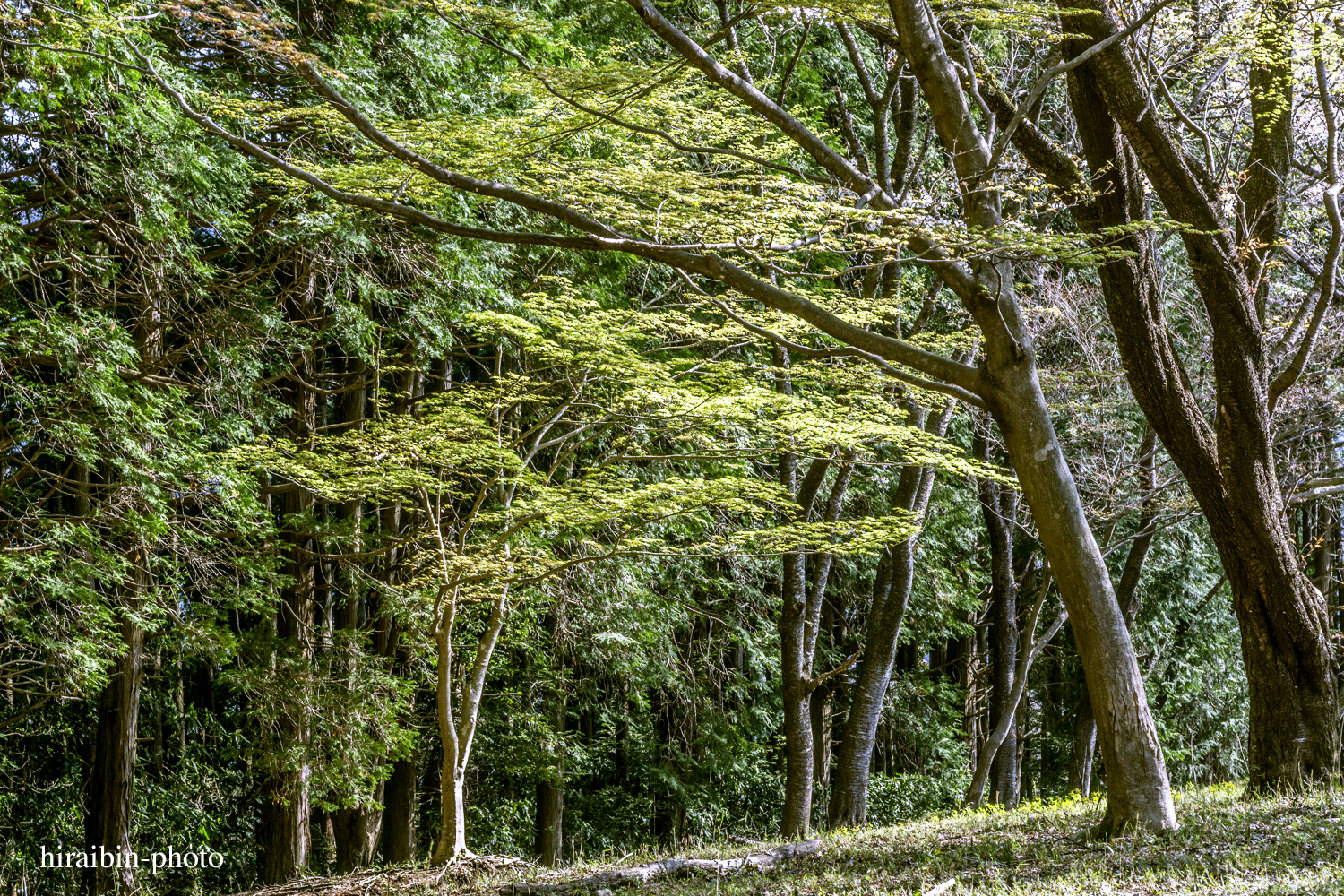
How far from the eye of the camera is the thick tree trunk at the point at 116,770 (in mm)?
9156

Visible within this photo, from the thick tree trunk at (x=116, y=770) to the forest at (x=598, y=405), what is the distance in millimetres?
53

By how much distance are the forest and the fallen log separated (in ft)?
0.21

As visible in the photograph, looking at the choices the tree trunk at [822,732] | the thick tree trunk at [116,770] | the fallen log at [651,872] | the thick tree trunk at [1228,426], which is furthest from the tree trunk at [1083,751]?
the thick tree trunk at [116,770]

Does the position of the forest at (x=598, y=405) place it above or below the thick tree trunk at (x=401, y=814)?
above

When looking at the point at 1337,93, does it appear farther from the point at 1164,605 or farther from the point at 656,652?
Answer: the point at 1164,605

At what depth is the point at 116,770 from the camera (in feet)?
30.8

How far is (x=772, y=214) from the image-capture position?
6.25 m

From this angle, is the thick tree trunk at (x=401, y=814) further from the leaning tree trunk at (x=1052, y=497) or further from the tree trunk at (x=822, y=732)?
the leaning tree trunk at (x=1052, y=497)

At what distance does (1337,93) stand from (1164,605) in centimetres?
1206

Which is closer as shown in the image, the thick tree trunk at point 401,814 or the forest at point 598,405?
the forest at point 598,405

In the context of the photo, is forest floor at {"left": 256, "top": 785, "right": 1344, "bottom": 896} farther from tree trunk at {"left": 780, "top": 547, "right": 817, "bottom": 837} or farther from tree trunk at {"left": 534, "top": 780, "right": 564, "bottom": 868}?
tree trunk at {"left": 534, "top": 780, "right": 564, "bottom": 868}

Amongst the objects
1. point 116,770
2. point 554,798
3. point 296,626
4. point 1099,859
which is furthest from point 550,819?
point 1099,859

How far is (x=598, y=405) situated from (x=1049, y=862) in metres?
4.94

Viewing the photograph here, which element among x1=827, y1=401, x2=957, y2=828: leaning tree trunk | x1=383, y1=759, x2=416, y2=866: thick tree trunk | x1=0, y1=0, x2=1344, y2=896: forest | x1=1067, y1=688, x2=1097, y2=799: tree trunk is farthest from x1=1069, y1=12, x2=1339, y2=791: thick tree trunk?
x1=1067, y1=688, x2=1097, y2=799: tree trunk
